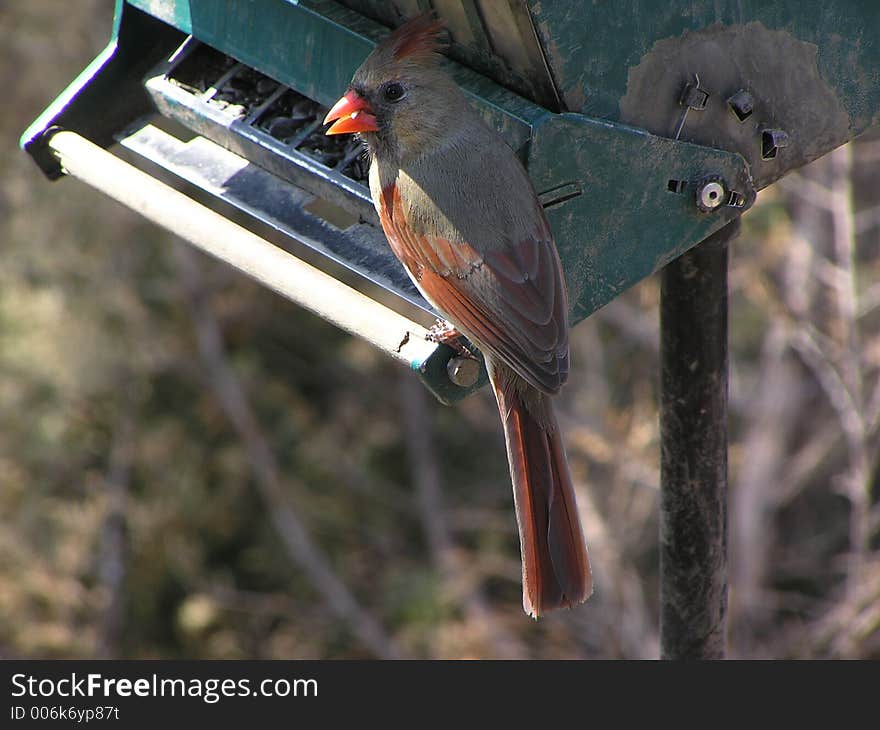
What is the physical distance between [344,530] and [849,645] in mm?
1982

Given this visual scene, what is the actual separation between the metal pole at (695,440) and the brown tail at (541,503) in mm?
265

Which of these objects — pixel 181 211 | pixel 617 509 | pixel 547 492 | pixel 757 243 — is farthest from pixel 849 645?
pixel 181 211

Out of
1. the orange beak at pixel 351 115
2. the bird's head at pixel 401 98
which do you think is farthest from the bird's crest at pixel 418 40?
the orange beak at pixel 351 115

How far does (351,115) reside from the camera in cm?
236

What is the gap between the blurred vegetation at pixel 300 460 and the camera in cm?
426

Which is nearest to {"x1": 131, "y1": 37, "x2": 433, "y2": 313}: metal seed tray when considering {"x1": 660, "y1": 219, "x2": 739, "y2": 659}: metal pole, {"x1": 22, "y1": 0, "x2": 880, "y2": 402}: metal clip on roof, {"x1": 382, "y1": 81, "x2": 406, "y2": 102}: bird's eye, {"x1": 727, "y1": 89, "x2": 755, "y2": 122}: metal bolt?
{"x1": 22, "y1": 0, "x2": 880, "y2": 402}: metal clip on roof

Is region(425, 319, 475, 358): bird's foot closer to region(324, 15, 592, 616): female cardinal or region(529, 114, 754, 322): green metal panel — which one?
region(324, 15, 592, 616): female cardinal

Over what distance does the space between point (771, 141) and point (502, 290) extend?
0.56 m

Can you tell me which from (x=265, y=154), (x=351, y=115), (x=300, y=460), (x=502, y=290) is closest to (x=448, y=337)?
(x=502, y=290)

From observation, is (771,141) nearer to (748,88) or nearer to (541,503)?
(748,88)

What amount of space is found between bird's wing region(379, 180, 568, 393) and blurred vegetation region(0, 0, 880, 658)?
1811 mm

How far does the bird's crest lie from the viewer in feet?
7.29

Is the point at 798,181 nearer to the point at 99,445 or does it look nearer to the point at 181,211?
the point at 181,211

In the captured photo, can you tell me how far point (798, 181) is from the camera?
409 centimetres
